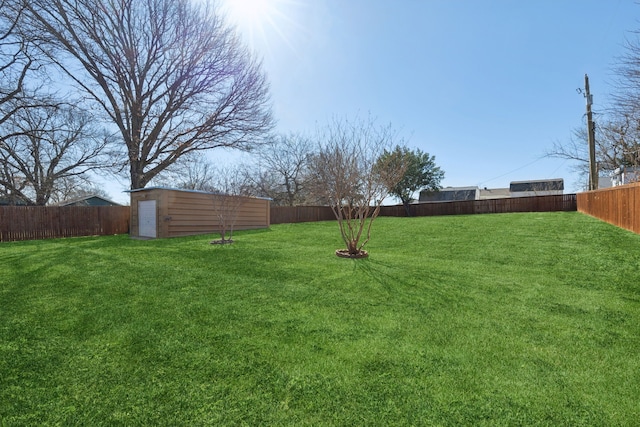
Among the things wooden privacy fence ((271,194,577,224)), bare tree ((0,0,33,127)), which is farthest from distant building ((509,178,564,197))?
bare tree ((0,0,33,127))

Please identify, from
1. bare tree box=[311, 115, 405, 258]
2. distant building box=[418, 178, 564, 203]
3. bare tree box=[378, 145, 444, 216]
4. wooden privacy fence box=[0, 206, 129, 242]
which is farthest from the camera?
→ distant building box=[418, 178, 564, 203]

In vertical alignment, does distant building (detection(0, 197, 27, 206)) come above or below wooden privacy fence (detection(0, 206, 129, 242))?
above

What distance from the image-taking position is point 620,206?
25.2 ft

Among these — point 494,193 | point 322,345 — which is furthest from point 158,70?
point 494,193

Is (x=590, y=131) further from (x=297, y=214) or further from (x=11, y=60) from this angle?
(x=11, y=60)

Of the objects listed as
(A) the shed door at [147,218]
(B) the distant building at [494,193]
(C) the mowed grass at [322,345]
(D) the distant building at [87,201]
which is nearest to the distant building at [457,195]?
(B) the distant building at [494,193]

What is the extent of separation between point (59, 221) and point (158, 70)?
8.19m

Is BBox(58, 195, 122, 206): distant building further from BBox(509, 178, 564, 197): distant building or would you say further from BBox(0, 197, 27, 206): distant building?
BBox(509, 178, 564, 197): distant building

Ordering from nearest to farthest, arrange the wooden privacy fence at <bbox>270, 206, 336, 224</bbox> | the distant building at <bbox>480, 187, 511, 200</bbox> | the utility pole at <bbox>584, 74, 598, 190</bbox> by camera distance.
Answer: the utility pole at <bbox>584, 74, 598, 190</bbox>, the wooden privacy fence at <bbox>270, 206, 336, 224</bbox>, the distant building at <bbox>480, 187, 511, 200</bbox>

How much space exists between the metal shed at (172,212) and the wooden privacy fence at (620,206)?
1029 centimetres

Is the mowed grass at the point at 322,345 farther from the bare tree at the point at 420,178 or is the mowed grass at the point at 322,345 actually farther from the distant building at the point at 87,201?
the distant building at the point at 87,201

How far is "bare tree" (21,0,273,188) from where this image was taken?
41.1ft

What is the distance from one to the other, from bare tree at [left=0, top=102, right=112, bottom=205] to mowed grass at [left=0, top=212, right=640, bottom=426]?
12.4 meters

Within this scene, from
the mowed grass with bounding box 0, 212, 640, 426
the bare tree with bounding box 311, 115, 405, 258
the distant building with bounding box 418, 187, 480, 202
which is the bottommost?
the mowed grass with bounding box 0, 212, 640, 426
